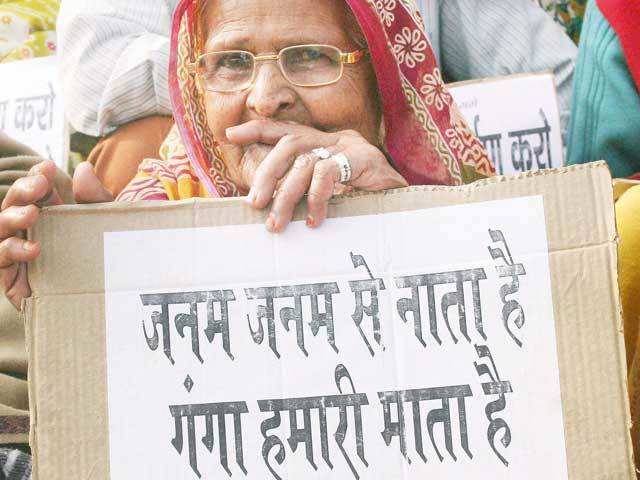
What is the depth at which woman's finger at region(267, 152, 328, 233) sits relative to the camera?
0.99 meters

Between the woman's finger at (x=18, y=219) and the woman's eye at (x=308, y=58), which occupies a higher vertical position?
the woman's eye at (x=308, y=58)

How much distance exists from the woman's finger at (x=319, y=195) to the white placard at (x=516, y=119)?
0.92m

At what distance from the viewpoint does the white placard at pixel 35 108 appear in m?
2.16

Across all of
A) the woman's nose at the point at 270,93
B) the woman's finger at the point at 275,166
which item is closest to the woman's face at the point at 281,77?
the woman's nose at the point at 270,93

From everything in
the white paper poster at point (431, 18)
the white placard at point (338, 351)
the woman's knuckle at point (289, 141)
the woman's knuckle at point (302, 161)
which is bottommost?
the white placard at point (338, 351)

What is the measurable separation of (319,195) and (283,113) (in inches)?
15.8

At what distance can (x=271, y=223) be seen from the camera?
3.26ft

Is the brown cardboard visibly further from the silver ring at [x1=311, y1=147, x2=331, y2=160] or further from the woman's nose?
the woman's nose

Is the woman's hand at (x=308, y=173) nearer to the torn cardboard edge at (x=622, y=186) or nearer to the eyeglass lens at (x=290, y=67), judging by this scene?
the eyeglass lens at (x=290, y=67)

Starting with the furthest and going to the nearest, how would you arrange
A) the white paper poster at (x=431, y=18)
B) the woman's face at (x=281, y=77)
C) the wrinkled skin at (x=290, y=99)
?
the white paper poster at (x=431, y=18)
the woman's face at (x=281, y=77)
the wrinkled skin at (x=290, y=99)

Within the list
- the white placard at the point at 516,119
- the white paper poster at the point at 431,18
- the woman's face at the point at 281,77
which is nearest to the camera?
the woman's face at the point at 281,77

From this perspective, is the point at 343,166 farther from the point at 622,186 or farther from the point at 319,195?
the point at 622,186

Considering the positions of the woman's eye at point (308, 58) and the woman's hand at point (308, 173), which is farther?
the woman's eye at point (308, 58)

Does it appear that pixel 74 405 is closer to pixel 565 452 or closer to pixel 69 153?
pixel 565 452
